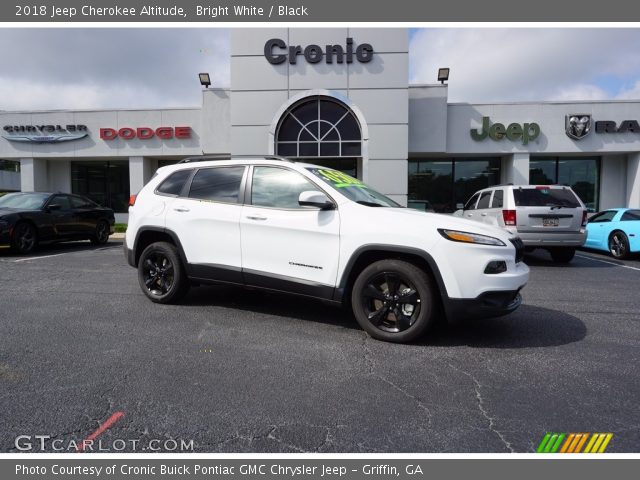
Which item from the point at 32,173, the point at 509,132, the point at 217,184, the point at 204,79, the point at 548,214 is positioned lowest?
the point at 548,214

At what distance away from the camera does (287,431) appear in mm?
2453

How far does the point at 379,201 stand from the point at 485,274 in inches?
58.8

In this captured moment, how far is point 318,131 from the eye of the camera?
1617 centimetres

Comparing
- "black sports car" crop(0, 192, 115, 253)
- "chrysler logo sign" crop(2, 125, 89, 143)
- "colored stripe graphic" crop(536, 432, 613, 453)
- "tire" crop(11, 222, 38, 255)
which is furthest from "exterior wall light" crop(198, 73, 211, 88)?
"colored stripe graphic" crop(536, 432, 613, 453)

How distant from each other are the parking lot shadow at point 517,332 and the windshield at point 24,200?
34.7 feet

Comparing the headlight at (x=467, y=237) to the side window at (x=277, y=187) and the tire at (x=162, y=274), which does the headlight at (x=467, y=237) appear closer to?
the side window at (x=277, y=187)

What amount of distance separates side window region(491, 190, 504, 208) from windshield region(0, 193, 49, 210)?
36.3ft

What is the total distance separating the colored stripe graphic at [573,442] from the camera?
2320 mm

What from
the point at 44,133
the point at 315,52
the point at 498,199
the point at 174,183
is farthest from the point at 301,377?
the point at 44,133

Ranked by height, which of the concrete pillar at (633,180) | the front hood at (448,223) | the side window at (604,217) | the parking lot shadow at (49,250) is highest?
the concrete pillar at (633,180)

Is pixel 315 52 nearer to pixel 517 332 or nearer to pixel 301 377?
pixel 517 332

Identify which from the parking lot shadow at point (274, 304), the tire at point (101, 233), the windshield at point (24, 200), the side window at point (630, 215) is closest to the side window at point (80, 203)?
the tire at point (101, 233)

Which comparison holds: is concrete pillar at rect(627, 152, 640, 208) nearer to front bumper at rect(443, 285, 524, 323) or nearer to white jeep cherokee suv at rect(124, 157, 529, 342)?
white jeep cherokee suv at rect(124, 157, 529, 342)

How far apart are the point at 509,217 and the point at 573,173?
1295 centimetres
